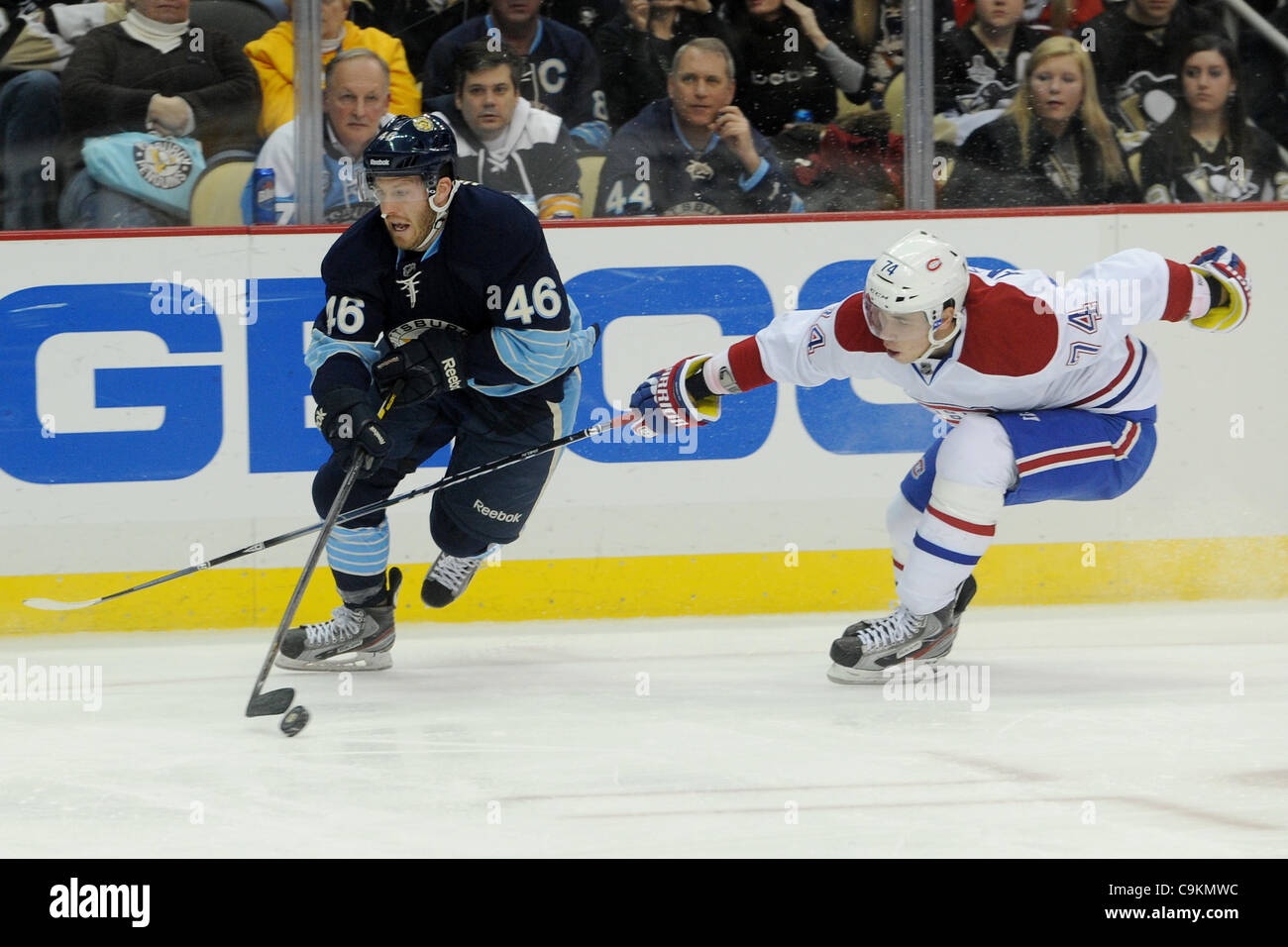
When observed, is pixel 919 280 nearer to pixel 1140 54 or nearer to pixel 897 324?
pixel 897 324

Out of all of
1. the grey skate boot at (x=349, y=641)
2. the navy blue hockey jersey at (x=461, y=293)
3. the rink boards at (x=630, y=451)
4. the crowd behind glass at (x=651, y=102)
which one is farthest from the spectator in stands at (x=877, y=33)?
the grey skate boot at (x=349, y=641)

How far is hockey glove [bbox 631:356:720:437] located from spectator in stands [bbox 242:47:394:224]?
1.33 m

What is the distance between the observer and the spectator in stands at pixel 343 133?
4594mm

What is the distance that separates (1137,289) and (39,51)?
10.6ft

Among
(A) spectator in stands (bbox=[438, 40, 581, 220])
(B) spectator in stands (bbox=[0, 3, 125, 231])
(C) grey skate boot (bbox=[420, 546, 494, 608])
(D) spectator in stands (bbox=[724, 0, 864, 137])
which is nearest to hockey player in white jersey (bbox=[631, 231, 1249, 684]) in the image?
(C) grey skate boot (bbox=[420, 546, 494, 608])

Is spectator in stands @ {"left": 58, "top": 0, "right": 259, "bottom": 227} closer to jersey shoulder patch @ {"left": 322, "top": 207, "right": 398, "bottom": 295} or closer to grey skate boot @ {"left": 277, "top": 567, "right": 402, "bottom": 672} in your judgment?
jersey shoulder patch @ {"left": 322, "top": 207, "right": 398, "bottom": 295}

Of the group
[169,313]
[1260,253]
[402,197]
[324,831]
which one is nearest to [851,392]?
[1260,253]

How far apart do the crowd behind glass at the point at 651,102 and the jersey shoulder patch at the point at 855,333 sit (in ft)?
3.93

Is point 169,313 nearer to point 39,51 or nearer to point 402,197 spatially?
point 39,51

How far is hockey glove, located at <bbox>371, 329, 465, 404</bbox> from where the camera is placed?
354cm

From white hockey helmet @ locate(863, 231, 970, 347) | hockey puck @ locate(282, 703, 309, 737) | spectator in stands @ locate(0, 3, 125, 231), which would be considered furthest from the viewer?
spectator in stands @ locate(0, 3, 125, 231)

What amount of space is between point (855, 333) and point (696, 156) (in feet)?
4.44

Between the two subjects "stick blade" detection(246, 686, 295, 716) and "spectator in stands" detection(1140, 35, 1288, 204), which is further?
"spectator in stands" detection(1140, 35, 1288, 204)

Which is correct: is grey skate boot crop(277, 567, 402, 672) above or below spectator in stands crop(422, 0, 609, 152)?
below
